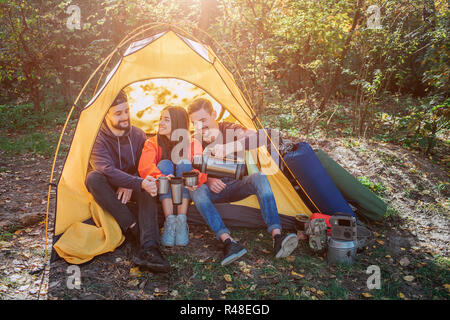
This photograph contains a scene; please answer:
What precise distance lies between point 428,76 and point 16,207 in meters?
5.55

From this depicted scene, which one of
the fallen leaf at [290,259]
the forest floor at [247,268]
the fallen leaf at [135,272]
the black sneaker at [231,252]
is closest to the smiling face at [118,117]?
the forest floor at [247,268]

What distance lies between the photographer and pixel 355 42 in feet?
18.7

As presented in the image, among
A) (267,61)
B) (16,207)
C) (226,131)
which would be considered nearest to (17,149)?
(16,207)

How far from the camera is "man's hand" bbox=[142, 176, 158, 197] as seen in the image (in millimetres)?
2669

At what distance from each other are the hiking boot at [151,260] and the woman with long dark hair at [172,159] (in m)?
0.30

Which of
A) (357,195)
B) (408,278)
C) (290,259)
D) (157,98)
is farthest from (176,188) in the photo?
(408,278)

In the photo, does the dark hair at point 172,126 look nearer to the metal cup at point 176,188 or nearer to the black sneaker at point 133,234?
the metal cup at point 176,188

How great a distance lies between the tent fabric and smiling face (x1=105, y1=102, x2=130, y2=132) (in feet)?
0.24

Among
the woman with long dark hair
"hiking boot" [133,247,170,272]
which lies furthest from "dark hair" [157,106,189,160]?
"hiking boot" [133,247,170,272]

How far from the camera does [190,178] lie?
260 centimetres

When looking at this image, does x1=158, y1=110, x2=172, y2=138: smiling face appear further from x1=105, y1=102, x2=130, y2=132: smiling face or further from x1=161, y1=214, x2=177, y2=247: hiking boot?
x1=161, y1=214, x2=177, y2=247: hiking boot

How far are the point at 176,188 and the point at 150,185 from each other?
225mm
